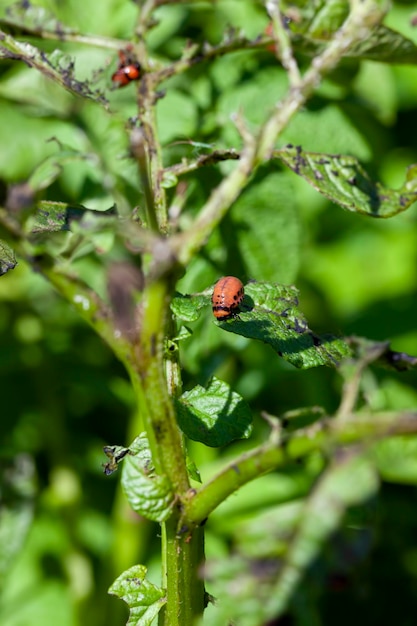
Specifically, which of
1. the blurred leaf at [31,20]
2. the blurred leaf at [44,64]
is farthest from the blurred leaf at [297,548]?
the blurred leaf at [31,20]

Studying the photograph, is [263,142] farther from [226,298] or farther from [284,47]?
[226,298]

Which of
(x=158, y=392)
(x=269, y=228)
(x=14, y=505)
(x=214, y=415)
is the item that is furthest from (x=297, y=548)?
(x=14, y=505)

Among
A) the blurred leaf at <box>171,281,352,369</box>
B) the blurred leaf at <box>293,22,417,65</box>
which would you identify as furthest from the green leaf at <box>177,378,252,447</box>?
the blurred leaf at <box>293,22,417,65</box>

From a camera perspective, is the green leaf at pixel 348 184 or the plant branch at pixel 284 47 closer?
the plant branch at pixel 284 47

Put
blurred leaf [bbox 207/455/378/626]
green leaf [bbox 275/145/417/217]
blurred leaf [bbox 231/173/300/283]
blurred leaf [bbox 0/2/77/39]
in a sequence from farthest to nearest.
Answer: blurred leaf [bbox 231/173/300/283] → blurred leaf [bbox 0/2/77/39] → green leaf [bbox 275/145/417/217] → blurred leaf [bbox 207/455/378/626]

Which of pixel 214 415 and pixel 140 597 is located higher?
pixel 214 415

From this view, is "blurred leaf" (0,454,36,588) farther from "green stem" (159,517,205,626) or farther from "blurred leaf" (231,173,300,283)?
"green stem" (159,517,205,626)

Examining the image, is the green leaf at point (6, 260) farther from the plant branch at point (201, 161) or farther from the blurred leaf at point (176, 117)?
the blurred leaf at point (176, 117)
